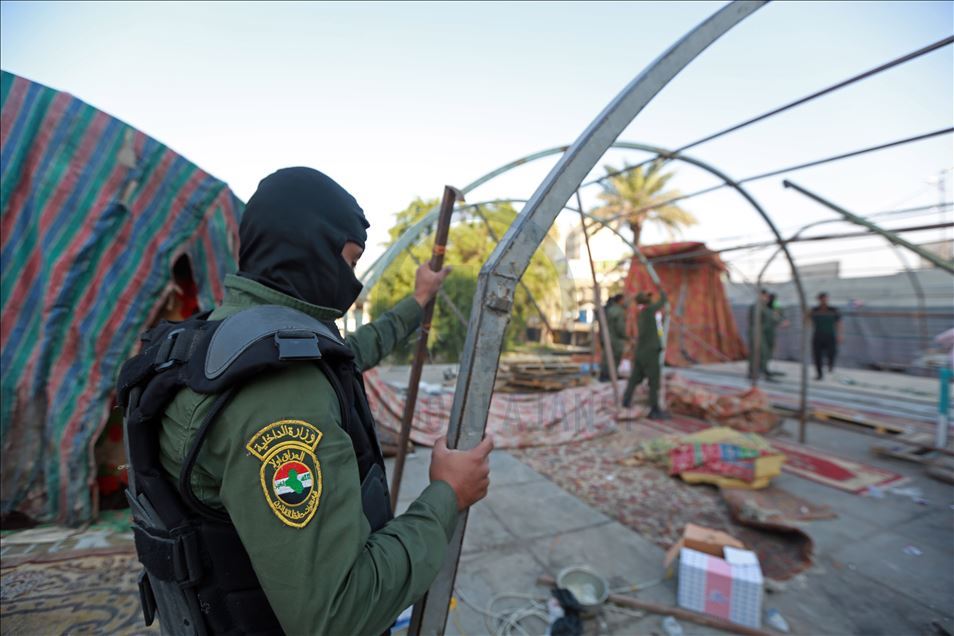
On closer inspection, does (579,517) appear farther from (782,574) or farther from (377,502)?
(377,502)

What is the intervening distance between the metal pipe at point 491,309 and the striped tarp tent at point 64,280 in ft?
10.4

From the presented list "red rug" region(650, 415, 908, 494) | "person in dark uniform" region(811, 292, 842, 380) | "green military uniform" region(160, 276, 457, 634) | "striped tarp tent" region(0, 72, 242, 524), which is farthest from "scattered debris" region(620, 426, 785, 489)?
"person in dark uniform" region(811, 292, 842, 380)

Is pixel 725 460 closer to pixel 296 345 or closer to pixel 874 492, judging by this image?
pixel 874 492

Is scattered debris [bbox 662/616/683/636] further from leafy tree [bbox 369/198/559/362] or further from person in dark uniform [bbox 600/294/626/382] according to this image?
person in dark uniform [bbox 600/294/626/382]

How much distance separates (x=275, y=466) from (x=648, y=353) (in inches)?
286

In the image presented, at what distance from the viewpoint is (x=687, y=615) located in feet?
8.70

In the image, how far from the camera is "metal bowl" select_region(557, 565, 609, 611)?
2.69 meters

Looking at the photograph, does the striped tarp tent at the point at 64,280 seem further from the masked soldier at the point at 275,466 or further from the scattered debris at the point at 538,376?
the scattered debris at the point at 538,376

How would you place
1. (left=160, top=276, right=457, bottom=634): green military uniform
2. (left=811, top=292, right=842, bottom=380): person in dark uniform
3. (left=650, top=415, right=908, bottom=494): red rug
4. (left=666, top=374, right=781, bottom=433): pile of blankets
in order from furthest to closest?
(left=811, top=292, right=842, bottom=380): person in dark uniform < (left=666, top=374, right=781, bottom=433): pile of blankets < (left=650, top=415, right=908, bottom=494): red rug < (left=160, top=276, right=457, bottom=634): green military uniform

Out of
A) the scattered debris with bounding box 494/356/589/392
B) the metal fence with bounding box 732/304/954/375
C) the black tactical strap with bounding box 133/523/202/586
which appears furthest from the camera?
the metal fence with bounding box 732/304/954/375

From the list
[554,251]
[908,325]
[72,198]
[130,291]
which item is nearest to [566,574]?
[130,291]

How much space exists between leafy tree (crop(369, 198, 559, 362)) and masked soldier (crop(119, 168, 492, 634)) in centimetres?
506

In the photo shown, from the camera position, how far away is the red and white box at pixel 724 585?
257 cm

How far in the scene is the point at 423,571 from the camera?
1.00 metres
